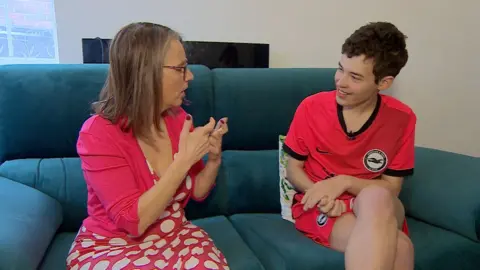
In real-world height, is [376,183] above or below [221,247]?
above

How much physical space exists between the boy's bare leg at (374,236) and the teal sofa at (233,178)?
149 mm

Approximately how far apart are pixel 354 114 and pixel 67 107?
1.04m

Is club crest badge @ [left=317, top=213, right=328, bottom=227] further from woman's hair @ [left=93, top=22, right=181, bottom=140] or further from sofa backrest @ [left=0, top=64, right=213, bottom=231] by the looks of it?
sofa backrest @ [left=0, top=64, right=213, bottom=231]

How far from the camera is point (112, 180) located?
1.22m

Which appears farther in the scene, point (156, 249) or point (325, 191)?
point (325, 191)

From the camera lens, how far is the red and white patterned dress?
1.21 m

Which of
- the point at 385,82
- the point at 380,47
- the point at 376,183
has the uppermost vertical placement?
the point at 380,47

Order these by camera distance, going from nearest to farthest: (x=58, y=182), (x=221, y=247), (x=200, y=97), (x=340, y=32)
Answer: (x=221, y=247) < (x=58, y=182) < (x=200, y=97) < (x=340, y=32)

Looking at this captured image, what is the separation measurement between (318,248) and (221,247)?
321mm

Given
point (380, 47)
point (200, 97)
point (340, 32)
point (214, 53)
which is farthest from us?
point (340, 32)

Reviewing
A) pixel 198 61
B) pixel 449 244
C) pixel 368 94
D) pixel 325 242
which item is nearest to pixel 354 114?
pixel 368 94

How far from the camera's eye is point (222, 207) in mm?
1841

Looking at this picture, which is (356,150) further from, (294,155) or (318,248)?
(318,248)

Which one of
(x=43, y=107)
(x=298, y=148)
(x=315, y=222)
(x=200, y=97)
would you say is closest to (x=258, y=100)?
(x=200, y=97)
